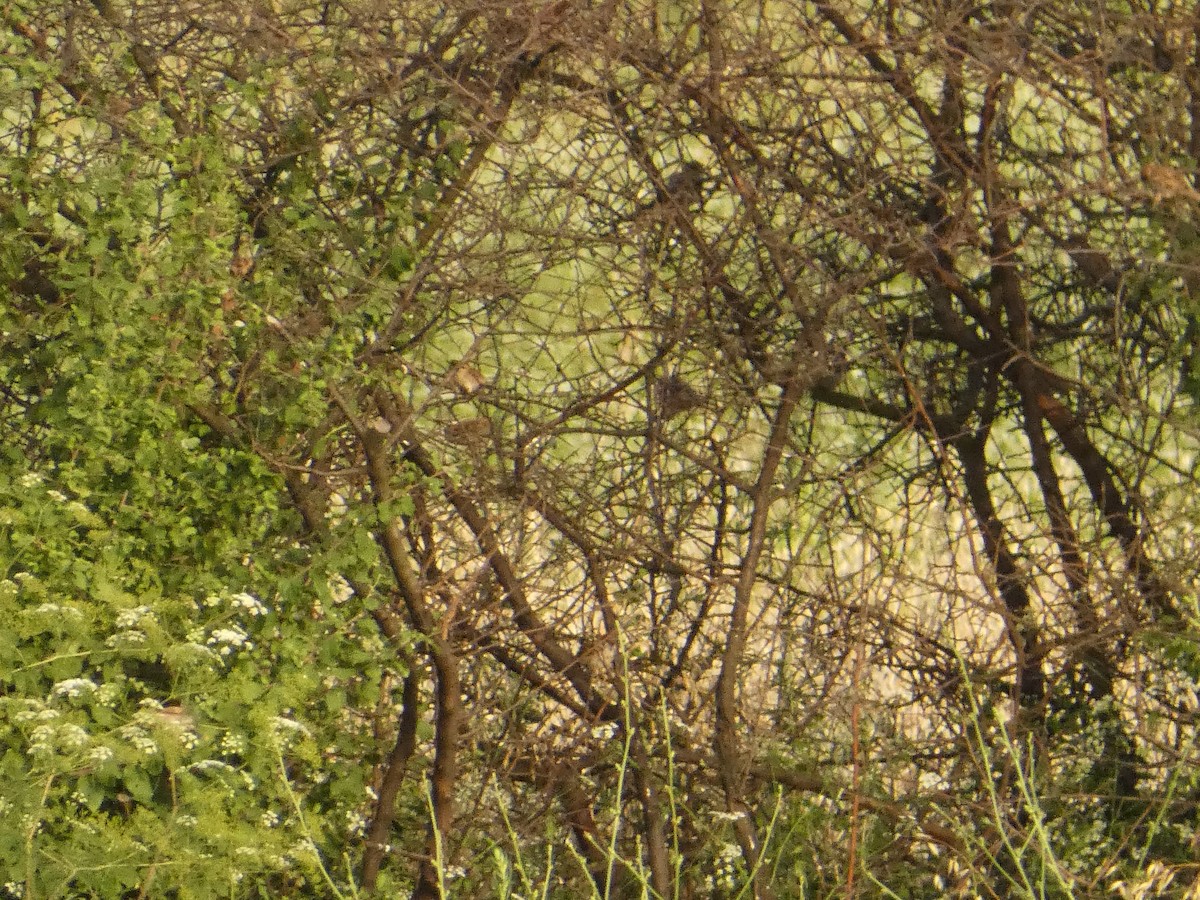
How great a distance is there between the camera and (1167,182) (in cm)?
378

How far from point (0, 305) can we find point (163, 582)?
0.75 m

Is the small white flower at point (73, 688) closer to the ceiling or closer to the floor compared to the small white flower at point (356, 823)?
closer to the ceiling

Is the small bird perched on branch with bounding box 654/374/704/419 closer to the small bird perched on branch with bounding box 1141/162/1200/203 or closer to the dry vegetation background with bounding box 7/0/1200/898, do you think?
the dry vegetation background with bounding box 7/0/1200/898

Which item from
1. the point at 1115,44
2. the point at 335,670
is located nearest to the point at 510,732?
the point at 335,670

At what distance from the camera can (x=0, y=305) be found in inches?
154

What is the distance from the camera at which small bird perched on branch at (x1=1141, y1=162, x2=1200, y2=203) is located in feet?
12.4

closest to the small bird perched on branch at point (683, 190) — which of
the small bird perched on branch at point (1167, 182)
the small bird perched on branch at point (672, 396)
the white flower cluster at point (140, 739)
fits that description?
the small bird perched on branch at point (672, 396)

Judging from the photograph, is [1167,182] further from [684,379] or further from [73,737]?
[73,737]

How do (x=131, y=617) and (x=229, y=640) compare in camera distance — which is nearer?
(x=131, y=617)

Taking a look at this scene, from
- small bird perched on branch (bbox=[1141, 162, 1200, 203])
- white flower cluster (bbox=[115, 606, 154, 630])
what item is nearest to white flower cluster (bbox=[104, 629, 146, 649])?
white flower cluster (bbox=[115, 606, 154, 630])

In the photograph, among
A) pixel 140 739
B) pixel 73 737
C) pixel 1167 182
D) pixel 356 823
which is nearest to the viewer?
pixel 73 737

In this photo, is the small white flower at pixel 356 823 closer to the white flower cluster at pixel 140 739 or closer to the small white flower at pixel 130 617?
the white flower cluster at pixel 140 739

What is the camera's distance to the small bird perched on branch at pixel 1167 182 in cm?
378

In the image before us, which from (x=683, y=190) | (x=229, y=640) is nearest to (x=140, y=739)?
(x=229, y=640)
